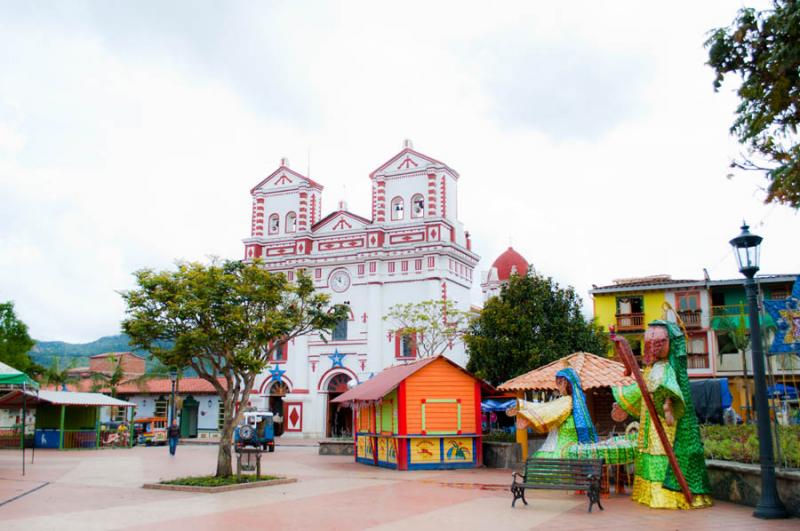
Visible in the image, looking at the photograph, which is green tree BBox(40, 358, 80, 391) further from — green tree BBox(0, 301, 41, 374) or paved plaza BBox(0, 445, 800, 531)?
paved plaza BBox(0, 445, 800, 531)

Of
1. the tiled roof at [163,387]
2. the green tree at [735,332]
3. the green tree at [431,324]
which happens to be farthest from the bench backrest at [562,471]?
the tiled roof at [163,387]

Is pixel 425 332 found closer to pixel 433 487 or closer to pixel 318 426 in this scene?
pixel 318 426

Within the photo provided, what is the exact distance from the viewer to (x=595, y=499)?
38.1 feet

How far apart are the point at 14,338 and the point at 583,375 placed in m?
36.2

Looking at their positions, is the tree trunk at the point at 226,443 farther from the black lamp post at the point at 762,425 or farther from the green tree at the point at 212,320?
the black lamp post at the point at 762,425

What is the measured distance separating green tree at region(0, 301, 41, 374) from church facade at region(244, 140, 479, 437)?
44.6ft

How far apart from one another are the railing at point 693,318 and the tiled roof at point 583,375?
19.9m

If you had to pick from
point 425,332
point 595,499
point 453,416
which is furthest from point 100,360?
point 595,499

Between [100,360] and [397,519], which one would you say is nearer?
[397,519]

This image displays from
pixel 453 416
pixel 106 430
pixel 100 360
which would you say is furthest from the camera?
pixel 100 360

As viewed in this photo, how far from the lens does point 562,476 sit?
12.1m

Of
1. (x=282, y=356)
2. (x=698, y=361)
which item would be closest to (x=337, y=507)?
(x=698, y=361)

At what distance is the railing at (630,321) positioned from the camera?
38.8 m

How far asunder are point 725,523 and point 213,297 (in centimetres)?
1143
